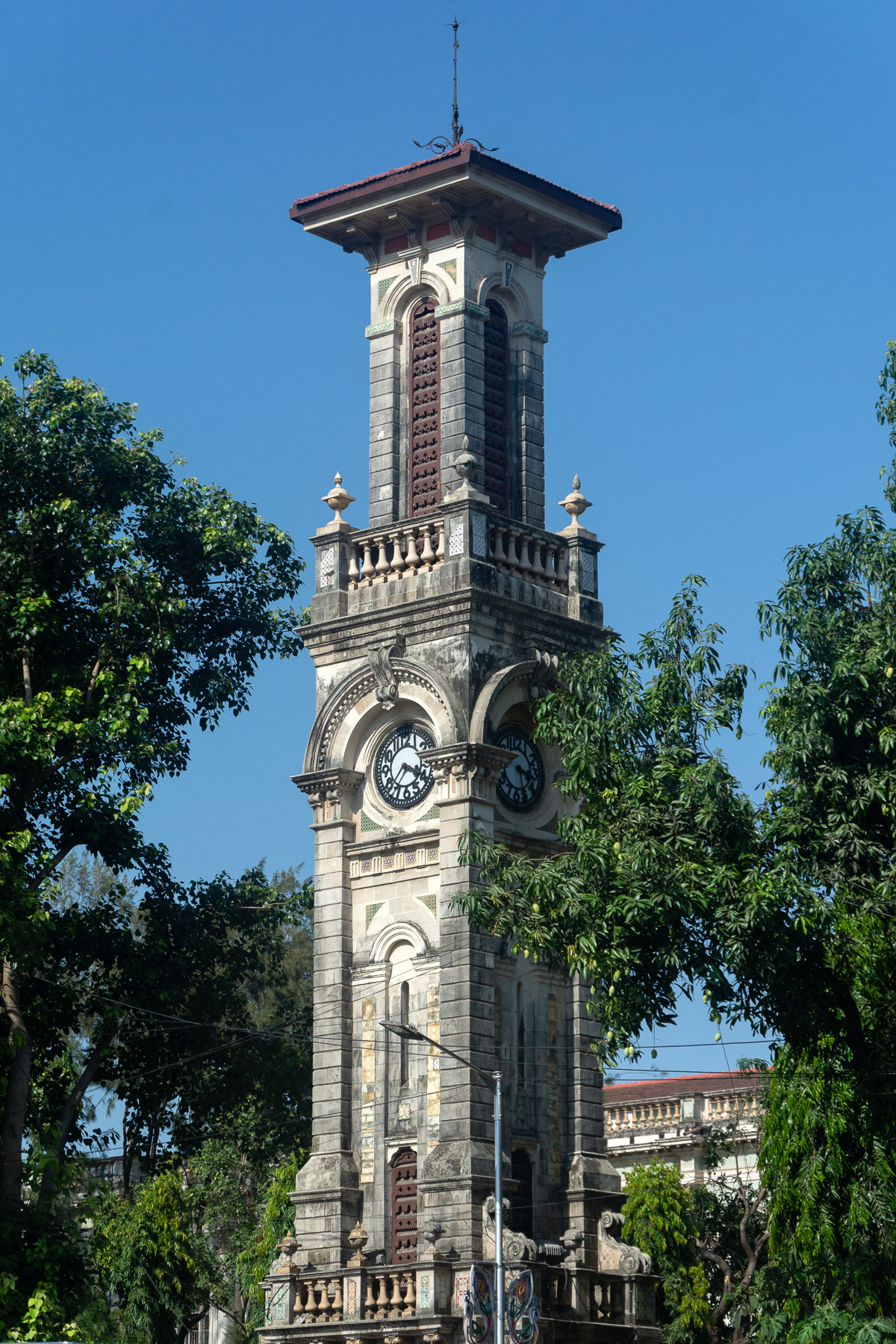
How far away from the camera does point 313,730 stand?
138ft

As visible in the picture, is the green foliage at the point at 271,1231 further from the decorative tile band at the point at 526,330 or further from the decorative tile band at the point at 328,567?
the decorative tile band at the point at 526,330

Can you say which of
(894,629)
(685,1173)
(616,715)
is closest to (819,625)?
(894,629)

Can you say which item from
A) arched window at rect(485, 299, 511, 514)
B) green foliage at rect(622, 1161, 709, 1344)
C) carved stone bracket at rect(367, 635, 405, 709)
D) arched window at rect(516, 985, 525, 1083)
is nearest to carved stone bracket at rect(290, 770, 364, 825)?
carved stone bracket at rect(367, 635, 405, 709)

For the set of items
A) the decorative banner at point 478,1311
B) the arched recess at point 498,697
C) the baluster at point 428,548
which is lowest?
the decorative banner at point 478,1311

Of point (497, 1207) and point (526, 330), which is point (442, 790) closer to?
point (497, 1207)

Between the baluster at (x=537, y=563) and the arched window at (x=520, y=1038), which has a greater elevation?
the baluster at (x=537, y=563)

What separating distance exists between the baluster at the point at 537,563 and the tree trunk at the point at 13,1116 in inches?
488

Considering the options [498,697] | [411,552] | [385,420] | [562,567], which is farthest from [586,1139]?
[385,420]

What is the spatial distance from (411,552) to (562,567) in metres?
3.45

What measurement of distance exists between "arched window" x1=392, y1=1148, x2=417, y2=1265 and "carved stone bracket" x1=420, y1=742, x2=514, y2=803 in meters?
6.44

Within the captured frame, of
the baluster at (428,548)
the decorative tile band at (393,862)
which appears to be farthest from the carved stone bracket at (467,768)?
the baluster at (428,548)

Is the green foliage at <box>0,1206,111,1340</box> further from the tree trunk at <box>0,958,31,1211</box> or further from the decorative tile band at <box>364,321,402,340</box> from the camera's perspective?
the decorative tile band at <box>364,321,402,340</box>

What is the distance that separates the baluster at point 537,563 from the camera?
139 ft

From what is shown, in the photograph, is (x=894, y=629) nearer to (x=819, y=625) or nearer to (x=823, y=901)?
(x=819, y=625)
